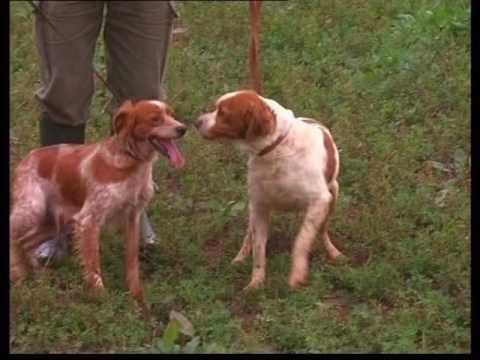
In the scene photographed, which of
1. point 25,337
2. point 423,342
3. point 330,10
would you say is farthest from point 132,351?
point 330,10

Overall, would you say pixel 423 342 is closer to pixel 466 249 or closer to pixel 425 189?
pixel 466 249

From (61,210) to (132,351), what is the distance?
120cm

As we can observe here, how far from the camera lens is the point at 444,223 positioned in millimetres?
6367

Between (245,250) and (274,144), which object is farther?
(245,250)

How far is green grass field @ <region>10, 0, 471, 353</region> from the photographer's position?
5180 millimetres

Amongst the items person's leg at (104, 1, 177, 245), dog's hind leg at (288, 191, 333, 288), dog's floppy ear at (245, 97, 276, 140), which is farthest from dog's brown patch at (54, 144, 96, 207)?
dog's hind leg at (288, 191, 333, 288)

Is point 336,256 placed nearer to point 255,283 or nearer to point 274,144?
point 255,283

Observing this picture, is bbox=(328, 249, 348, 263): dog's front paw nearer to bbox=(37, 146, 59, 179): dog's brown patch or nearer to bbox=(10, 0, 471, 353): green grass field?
bbox=(10, 0, 471, 353): green grass field

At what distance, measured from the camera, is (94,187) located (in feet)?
18.5

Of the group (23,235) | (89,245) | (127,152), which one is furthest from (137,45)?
(23,235)

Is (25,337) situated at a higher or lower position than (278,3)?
lower

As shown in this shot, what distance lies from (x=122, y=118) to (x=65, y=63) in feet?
1.44

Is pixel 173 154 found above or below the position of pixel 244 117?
below

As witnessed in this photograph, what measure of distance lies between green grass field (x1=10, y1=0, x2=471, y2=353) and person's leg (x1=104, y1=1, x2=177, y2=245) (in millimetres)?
968
